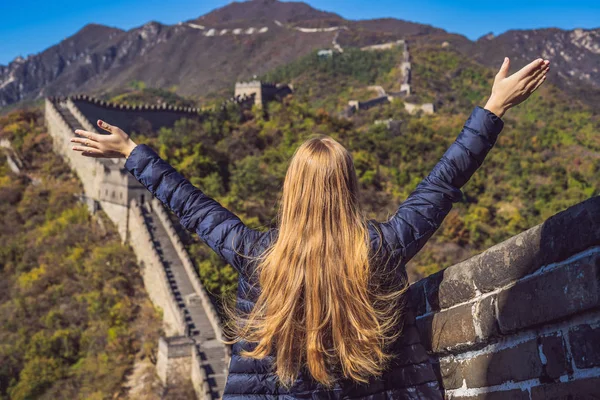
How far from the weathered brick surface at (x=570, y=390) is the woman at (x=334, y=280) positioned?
0.38m

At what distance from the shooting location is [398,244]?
2557 millimetres

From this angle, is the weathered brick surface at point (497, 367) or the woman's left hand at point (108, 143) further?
the woman's left hand at point (108, 143)

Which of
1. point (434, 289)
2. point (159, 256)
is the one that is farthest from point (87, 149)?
point (159, 256)

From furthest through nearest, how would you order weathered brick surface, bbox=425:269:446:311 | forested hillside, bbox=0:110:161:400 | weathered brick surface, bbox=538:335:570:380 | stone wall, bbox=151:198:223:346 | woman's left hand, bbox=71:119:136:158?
1. forested hillside, bbox=0:110:161:400
2. stone wall, bbox=151:198:223:346
3. weathered brick surface, bbox=425:269:446:311
4. woman's left hand, bbox=71:119:136:158
5. weathered brick surface, bbox=538:335:570:380

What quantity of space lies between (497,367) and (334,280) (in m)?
0.91

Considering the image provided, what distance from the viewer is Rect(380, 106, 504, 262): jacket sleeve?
2580 mm

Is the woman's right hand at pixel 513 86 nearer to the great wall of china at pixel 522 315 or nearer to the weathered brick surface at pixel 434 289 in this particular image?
the great wall of china at pixel 522 315

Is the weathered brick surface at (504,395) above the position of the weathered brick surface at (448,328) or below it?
below

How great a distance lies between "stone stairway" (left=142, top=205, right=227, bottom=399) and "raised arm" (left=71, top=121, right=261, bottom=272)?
12425 mm

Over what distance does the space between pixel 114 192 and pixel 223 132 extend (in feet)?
31.9

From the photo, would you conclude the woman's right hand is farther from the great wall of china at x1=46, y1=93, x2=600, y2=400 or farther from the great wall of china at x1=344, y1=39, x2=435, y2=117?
the great wall of china at x1=344, y1=39, x2=435, y2=117

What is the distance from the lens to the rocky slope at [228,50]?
252 feet

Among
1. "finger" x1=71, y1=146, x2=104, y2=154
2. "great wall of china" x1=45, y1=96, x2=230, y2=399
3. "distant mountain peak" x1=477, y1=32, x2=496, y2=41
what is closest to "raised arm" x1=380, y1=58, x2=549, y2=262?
"finger" x1=71, y1=146, x2=104, y2=154

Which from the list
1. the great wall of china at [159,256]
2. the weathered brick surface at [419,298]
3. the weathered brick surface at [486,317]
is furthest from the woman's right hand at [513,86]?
the great wall of china at [159,256]
